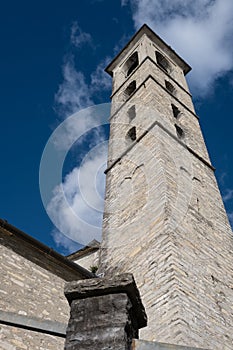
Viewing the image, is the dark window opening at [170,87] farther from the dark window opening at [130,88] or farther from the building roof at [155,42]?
the building roof at [155,42]

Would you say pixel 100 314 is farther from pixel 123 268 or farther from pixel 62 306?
pixel 123 268

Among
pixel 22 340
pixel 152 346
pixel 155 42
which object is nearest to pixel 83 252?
pixel 22 340

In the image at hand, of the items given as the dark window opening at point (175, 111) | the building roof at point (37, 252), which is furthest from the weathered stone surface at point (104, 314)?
the dark window opening at point (175, 111)

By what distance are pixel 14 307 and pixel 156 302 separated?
2.14 metres

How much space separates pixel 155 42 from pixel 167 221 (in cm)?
1228

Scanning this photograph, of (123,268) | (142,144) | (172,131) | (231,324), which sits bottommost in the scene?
(231,324)

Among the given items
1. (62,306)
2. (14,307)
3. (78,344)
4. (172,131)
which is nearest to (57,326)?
(78,344)

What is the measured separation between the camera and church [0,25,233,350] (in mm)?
2271

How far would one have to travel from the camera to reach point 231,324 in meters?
6.11

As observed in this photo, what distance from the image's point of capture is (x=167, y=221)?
7000 mm

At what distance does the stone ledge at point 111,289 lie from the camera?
2.27 m

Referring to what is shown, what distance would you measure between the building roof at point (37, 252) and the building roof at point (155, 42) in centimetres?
1237

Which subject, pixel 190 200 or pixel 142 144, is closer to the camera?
pixel 190 200

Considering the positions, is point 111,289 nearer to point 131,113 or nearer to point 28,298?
point 28,298
